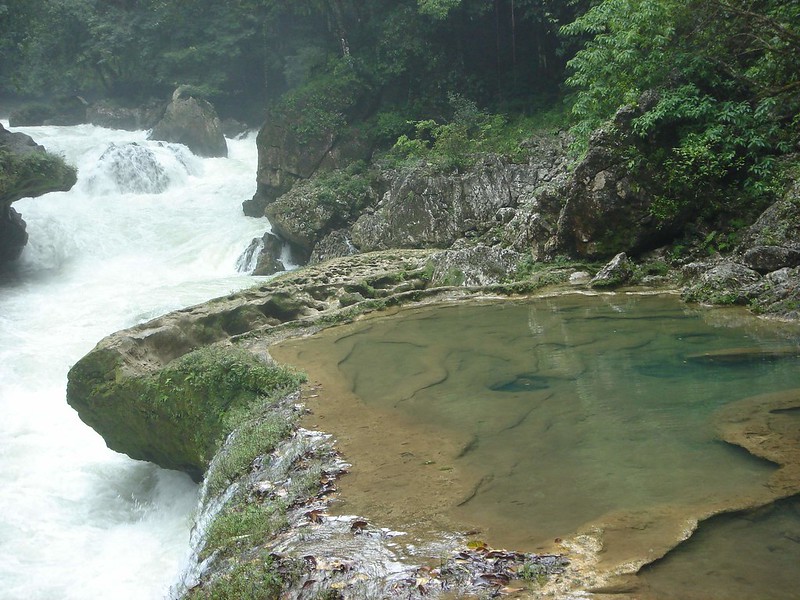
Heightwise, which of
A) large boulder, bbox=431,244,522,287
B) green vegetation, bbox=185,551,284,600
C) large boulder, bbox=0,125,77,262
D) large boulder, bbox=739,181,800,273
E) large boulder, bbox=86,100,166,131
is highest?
large boulder, bbox=86,100,166,131

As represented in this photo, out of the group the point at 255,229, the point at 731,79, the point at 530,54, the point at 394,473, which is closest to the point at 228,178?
the point at 255,229

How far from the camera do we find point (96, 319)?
53.1 feet

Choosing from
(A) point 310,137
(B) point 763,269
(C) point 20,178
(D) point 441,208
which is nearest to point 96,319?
(C) point 20,178

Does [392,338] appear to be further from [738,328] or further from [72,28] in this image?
[72,28]

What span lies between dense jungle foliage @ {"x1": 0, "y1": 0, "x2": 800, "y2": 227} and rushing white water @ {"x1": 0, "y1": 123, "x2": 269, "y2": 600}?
4381mm

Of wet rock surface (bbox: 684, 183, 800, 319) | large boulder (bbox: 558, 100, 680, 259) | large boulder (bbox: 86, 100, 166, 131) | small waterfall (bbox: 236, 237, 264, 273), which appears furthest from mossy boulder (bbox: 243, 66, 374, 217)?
wet rock surface (bbox: 684, 183, 800, 319)

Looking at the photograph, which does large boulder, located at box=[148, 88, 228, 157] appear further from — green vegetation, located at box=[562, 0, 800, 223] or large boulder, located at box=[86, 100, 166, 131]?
green vegetation, located at box=[562, 0, 800, 223]

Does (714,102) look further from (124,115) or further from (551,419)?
(124,115)

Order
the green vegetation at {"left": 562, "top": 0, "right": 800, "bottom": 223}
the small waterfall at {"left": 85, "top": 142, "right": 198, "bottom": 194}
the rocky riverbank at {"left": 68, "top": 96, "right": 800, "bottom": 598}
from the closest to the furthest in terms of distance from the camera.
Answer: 1. the rocky riverbank at {"left": 68, "top": 96, "right": 800, "bottom": 598}
2. the green vegetation at {"left": 562, "top": 0, "right": 800, "bottom": 223}
3. the small waterfall at {"left": 85, "top": 142, "right": 198, "bottom": 194}

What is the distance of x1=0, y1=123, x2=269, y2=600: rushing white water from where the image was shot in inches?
337

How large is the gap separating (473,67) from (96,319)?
16.0m

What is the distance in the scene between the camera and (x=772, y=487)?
157 inches

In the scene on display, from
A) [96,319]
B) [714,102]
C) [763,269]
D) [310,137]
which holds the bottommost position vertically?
[96,319]

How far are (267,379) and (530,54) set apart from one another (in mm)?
20132
